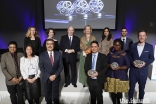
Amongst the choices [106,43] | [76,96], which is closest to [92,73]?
[76,96]

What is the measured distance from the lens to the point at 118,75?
265 centimetres

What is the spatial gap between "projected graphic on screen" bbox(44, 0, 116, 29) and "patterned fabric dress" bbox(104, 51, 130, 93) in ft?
12.8

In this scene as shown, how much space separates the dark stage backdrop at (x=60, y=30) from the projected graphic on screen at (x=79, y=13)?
0.23 meters

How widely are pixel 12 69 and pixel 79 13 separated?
409cm

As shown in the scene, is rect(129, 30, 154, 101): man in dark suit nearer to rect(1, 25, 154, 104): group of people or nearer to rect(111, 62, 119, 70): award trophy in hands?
rect(1, 25, 154, 104): group of people

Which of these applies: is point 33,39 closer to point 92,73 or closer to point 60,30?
point 92,73

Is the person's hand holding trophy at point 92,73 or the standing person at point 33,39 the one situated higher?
the standing person at point 33,39

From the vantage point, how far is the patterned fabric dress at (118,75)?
260 cm

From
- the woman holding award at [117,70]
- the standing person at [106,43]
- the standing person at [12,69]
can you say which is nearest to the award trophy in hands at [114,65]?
the woman holding award at [117,70]

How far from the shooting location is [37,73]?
2.80 m

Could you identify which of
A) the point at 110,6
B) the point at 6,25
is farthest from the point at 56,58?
the point at 6,25

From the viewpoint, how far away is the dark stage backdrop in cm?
614

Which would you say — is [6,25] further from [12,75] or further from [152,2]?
[152,2]

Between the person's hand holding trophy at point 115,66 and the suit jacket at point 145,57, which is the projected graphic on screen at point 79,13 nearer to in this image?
the suit jacket at point 145,57
